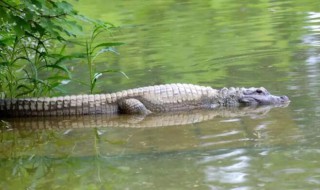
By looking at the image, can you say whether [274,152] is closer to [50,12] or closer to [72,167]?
[72,167]

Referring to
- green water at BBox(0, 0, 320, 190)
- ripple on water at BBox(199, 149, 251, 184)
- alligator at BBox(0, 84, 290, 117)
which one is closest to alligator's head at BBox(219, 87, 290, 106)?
alligator at BBox(0, 84, 290, 117)

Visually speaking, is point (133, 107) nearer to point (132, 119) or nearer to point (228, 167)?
point (132, 119)

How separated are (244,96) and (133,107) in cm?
135

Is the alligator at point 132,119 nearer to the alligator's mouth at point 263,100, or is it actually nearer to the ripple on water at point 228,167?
the alligator's mouth at point 263,100

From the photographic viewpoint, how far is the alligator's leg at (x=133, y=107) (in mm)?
8461

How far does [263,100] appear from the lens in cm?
836

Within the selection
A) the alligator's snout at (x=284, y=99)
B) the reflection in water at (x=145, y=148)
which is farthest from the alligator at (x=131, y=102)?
the alligator's snout at (x=284, y=99)

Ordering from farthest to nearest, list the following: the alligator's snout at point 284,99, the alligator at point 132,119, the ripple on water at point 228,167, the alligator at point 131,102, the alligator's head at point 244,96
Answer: the alligator at point 131,102 < the alligator's head at point 244,96 < the alligator's snout at point 284,99 < the alligator at point 132,119 < the ripple on water at point 228,167

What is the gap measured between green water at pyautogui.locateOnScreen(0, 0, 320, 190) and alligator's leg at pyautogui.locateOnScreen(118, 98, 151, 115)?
1.56 ft

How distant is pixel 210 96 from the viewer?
8.62m

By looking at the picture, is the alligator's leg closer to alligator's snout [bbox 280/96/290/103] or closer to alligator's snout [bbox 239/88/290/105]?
alligator's snout [bbox 239/88/290/105]

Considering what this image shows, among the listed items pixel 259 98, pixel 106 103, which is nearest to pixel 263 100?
pixel 259 98

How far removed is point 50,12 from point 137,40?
7.44 m

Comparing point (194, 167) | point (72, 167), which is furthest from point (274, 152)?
point (72, 167)
